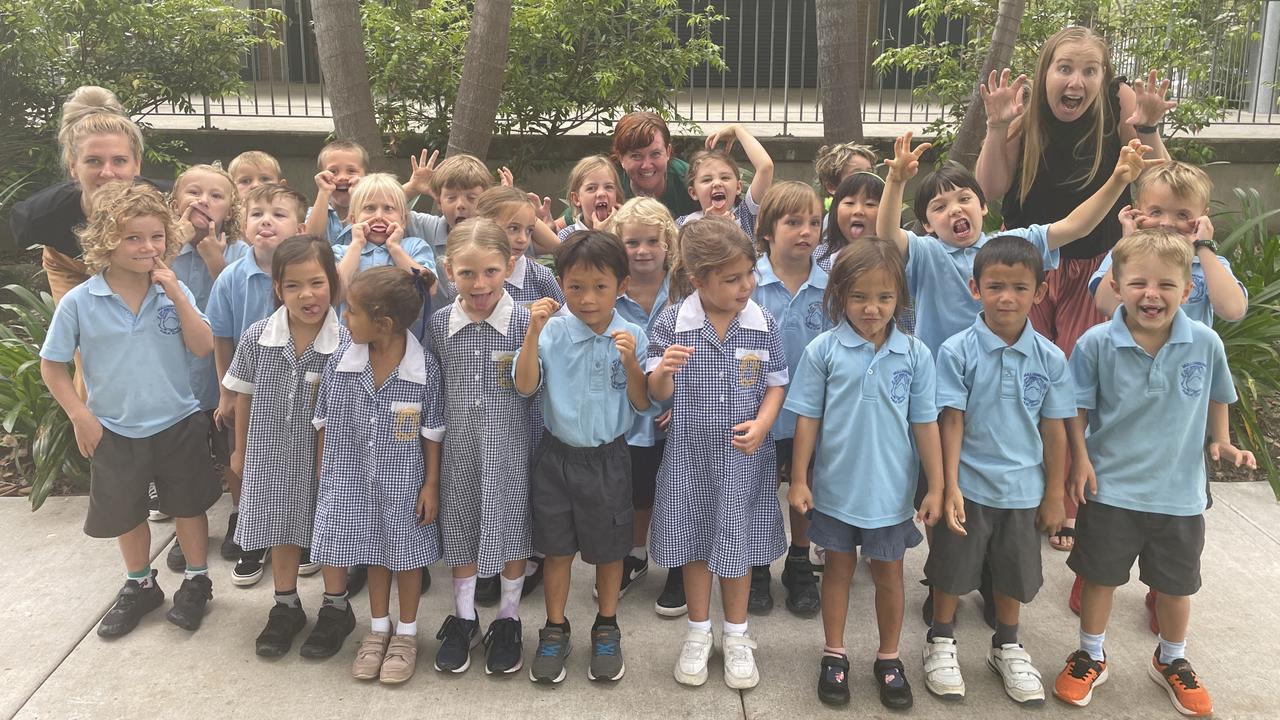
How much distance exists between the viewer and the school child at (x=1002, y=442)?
129 inches

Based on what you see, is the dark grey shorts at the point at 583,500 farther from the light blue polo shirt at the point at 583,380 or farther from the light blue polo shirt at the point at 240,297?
the light blue polo shirt at the point at 240,297

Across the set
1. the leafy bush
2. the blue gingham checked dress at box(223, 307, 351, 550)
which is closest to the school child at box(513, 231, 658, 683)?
the blue gingham checked dress at box(223, 307, 351, 550)

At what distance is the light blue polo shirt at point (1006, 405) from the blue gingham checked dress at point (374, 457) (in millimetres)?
1723

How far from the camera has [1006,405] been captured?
3.30m

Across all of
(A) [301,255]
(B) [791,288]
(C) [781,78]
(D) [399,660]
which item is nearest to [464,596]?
(D) [399,660]

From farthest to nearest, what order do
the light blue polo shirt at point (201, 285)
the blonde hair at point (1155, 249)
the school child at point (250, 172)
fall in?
the school child at point (250, 172) < the light blue polo shirt at point (201, 285) < the blonde hair at point (1155, 249)

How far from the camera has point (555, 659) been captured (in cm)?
348

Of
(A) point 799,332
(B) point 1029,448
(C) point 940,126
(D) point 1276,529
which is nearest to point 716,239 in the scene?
(A) point 799,332

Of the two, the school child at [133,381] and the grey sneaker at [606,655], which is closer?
the grey sneaker at [606,655]

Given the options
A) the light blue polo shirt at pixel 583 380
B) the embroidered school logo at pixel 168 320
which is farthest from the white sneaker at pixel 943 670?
the embroidered school logo at pixel 168 320

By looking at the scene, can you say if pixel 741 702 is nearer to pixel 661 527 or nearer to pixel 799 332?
pixel 661 527

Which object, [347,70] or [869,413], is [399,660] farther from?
[347,70]

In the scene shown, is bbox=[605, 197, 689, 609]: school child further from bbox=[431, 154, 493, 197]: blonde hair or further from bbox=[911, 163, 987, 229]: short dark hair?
bbox=[911, 163, 987, 229]: short dark hair

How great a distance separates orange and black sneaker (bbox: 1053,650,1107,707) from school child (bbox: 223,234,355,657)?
96.6 inches
